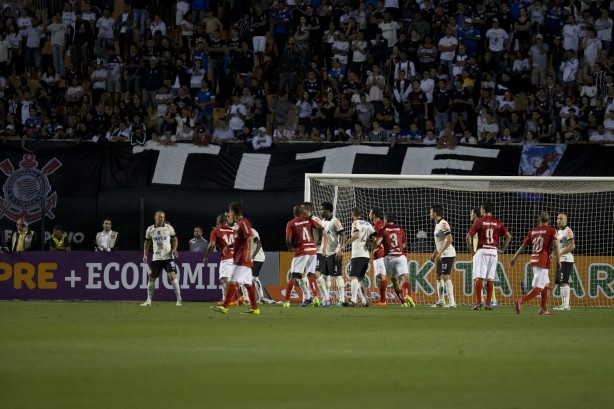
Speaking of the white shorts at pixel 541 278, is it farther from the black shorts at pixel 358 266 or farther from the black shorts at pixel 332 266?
the black shorts at pixel 332 266

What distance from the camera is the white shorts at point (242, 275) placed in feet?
65.9

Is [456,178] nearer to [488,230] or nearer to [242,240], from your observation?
[488,230]

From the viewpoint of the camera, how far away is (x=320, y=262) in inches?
1014

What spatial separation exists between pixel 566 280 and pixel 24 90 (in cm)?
1687

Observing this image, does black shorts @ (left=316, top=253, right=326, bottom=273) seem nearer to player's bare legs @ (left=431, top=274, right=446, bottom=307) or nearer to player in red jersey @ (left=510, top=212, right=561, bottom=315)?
player's bare legs @ (left=431, top=274, right=446, bottom=307)

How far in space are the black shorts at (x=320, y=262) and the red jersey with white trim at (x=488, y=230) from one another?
11.8ft

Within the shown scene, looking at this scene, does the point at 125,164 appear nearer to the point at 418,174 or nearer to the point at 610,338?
the point at 418,174

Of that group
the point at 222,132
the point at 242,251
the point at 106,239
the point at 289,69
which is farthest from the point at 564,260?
the point at 106,239

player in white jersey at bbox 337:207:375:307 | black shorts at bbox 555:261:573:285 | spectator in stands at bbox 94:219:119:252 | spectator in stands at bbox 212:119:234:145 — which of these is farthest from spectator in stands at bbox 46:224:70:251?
black shorts at bbox 555:261:573:285

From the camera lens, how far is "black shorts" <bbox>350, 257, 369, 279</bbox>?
2452cm

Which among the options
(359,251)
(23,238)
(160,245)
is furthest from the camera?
(23,238)

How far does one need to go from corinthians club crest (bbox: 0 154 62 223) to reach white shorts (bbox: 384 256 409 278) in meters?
9.08

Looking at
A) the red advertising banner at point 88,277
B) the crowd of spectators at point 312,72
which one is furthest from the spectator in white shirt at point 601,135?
the red advertising banner at point 88,277

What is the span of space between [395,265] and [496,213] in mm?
4778
